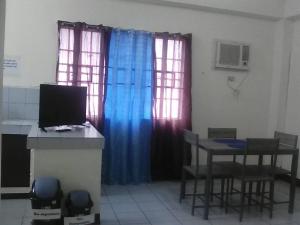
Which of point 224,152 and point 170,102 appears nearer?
point 224,152

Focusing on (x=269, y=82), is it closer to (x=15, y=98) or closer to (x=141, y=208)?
(x=141, y=208)

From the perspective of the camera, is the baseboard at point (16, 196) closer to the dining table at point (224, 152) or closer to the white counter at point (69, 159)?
the white counter at point (69, 159)

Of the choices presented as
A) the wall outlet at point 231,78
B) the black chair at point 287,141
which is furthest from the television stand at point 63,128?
the wall outlet at point 231,78

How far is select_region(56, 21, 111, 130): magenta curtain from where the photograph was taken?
14.1ft

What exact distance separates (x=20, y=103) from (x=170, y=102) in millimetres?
2004

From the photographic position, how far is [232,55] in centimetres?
507

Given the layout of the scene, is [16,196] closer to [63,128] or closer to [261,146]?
[63,128]

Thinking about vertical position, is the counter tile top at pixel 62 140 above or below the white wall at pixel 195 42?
below

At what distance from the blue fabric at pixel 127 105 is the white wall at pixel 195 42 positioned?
35cm

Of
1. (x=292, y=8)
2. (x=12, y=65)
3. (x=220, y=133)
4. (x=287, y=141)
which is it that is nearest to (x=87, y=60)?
(x=12, y=65)

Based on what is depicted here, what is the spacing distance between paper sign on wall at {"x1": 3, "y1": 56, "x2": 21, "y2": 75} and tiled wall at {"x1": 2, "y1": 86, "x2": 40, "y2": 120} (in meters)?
0.26

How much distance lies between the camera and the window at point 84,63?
4.29 metres

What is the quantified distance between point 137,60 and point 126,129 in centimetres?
96

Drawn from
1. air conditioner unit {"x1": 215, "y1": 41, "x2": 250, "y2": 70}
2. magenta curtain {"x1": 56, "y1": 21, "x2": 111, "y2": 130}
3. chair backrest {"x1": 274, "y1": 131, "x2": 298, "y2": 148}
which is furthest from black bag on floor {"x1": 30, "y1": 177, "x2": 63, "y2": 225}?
air conditioner unit {"x1": 215, "y1": 41, "x2": 250, "y2": 70}
